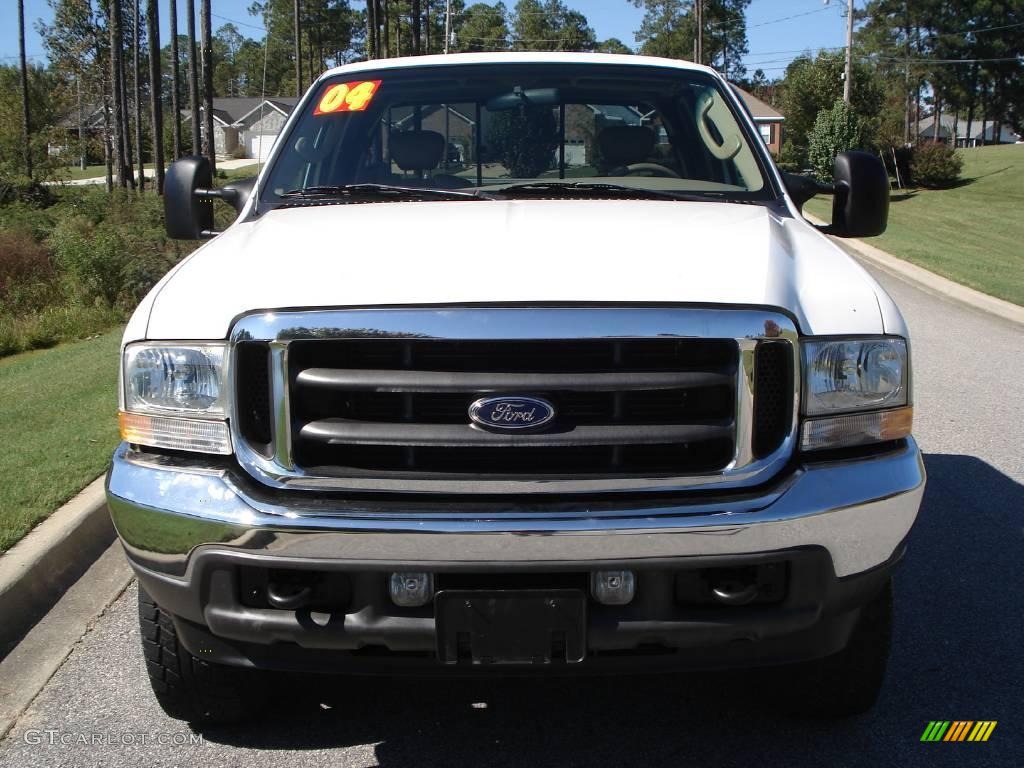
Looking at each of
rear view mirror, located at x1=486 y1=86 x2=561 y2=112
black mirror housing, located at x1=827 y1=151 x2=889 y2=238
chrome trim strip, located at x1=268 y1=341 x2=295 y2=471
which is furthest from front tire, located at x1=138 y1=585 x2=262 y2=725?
black mirror housing, located at x1=827 y1=151 x2=889 y2=238

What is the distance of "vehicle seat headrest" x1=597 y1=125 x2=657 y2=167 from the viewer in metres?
4.34

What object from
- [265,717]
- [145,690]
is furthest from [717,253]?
[145,690]

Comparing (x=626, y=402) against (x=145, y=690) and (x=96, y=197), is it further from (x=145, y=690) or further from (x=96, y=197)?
(x=96, y=197)

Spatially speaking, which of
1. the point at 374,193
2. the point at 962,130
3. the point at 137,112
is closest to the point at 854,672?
the point at 374,193

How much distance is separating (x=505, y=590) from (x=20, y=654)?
2169 mm

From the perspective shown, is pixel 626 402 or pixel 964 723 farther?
pixel 964 723

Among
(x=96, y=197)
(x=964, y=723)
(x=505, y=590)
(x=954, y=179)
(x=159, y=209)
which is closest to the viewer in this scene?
(x=505, y=590)

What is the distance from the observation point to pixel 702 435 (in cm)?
264

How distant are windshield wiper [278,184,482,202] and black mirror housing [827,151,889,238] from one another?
1385 mm

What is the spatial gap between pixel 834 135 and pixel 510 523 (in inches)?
1474

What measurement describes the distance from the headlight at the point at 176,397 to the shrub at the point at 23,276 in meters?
15.4

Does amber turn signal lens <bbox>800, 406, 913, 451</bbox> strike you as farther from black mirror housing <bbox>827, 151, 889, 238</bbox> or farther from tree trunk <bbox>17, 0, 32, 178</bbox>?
tree trunk <bbox>17, 0, 32, 178</bbox>

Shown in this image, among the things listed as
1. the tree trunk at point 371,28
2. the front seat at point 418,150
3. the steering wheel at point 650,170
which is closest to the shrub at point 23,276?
the front seat at point 418,150

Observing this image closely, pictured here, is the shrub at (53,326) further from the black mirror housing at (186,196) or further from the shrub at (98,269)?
the black mirror housing at (186,196)
